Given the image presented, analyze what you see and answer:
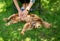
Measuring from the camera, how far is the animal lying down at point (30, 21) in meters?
7.90

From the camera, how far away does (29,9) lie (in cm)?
847

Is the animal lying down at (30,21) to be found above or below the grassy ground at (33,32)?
above

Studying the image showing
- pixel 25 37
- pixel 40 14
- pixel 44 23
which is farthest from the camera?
pixel 40 14

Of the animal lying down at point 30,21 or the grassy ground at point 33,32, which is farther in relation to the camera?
the animal lying down at point 30,21

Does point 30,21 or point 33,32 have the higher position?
point 30,21

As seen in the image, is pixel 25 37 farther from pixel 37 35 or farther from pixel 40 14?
pixel 40 14

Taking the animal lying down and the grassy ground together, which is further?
the animal lying down

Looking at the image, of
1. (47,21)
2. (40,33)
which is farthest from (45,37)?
(47,21)

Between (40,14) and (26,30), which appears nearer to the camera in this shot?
(26,30)

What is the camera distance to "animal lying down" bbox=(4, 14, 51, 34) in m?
7.90

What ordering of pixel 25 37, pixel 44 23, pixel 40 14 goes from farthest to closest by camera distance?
pixel 40 14
pixel 44 23
pixel 25 37

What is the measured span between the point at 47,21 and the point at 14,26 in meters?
1.03

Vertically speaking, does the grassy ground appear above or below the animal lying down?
below

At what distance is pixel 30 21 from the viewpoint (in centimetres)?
803
